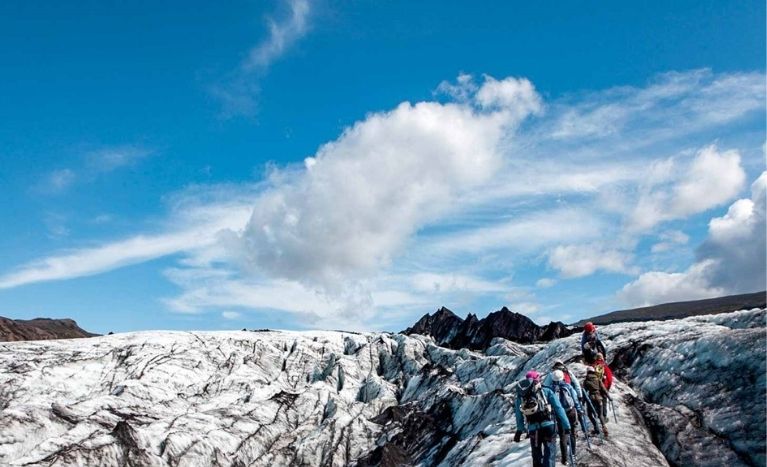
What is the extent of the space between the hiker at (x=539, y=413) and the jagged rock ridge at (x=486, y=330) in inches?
2787

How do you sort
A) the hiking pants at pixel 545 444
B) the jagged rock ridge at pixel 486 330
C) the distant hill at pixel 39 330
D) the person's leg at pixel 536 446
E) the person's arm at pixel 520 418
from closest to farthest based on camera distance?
the hiking pants at pixel 545 444
the person's arm at pixel 520 418
the person's leg at pixel 536 446
the jagged rock ridge at pixel 486 330
the distant hill at pixel 39 330

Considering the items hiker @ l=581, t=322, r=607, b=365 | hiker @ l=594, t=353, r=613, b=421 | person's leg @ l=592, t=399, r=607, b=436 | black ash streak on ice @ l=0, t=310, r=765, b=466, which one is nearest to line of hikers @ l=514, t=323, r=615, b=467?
person's leg @ l=592, t=399, r=607, b=436

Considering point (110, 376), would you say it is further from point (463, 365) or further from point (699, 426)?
point (699, 426)

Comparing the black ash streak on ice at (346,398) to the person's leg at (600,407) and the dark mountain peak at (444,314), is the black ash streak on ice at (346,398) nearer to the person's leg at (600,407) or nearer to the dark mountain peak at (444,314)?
the person's leg at (600,407)

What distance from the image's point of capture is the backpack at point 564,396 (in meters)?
18.1

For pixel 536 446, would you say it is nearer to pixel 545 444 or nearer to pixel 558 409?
pixel 545 444

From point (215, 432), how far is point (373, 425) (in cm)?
1633

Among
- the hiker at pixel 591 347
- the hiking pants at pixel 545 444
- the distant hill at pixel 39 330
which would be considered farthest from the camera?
the distant hill at pixel 39 330

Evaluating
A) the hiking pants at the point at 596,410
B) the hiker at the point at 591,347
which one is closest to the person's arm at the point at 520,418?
the hiking pants at the point at 596,410

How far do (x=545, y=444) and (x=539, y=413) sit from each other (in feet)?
4.22

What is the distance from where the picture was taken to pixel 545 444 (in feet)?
58.4

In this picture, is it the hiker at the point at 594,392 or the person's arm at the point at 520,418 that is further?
the hiker at the point at 594,392

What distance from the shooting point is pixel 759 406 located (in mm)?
24156

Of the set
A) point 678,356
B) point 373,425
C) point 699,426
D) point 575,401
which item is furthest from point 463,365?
point 575,401
